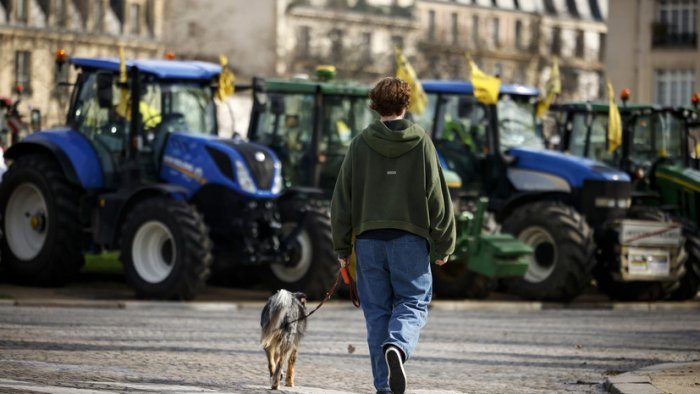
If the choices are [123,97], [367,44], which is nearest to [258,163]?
[123,97]

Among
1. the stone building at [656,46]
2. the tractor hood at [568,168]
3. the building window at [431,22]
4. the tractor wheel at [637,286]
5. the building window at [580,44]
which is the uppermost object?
A: the building window at [431,22]

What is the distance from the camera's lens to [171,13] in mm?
117875

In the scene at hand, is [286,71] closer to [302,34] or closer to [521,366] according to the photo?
[302,34]

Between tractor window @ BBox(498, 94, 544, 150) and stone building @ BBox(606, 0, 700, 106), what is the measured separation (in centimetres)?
4581

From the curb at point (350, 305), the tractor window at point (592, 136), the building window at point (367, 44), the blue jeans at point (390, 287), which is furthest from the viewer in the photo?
the building window at point (367, 44)

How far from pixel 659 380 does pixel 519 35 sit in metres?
136

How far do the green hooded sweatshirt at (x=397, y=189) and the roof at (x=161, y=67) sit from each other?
1315 centimetres

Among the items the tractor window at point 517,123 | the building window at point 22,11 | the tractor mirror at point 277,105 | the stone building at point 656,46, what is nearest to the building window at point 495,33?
the building window at point 22,11

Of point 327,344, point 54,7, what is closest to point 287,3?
point 54,7

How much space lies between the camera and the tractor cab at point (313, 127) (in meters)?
28.7

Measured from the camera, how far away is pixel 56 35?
72312 millimetres

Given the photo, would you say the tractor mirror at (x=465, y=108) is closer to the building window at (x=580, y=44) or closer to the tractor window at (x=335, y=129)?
the tractor window at (x=335, y=129)

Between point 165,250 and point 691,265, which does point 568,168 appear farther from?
point 165,250

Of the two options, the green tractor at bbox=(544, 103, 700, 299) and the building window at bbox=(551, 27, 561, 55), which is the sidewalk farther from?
the building window at bbox=(551, 27, 561, 55)
